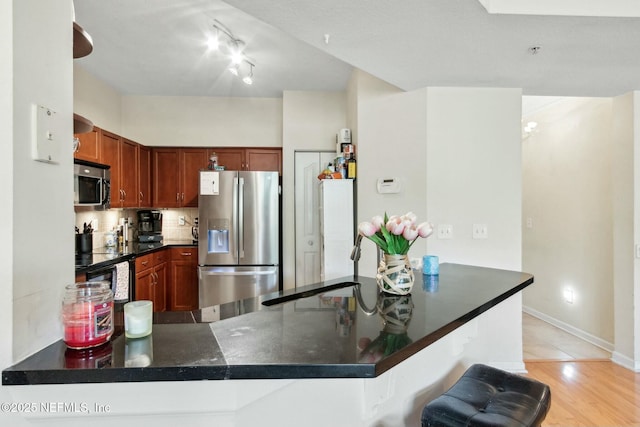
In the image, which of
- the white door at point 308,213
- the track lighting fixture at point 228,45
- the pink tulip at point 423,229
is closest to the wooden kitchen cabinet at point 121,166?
the track lighting fixture at point 228,45

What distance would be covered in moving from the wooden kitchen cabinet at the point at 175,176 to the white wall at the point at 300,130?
1086 mm

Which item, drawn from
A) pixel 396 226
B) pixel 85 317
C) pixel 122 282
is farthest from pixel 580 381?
pixel 122 282

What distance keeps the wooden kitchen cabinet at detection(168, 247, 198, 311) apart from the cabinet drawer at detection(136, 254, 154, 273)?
38 centimetres

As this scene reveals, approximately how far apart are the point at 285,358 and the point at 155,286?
10.8 feet

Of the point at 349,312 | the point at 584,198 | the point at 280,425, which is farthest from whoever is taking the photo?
the point at 584,198

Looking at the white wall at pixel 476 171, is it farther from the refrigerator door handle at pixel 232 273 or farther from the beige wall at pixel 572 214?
the refrigerator door handle at pixel 232 273

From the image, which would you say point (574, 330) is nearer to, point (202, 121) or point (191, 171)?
point (191, 171)

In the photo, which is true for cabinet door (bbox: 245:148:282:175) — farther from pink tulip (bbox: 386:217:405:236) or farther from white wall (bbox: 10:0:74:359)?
white wall (bbox: 10:0:74:359)

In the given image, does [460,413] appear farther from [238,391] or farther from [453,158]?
[453,158]

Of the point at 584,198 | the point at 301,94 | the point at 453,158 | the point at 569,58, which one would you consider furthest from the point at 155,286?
the point at 584,198

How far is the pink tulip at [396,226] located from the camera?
1416 mm

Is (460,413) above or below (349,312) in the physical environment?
below

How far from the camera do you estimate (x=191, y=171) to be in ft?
13.3

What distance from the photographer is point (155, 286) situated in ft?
11.6
